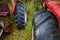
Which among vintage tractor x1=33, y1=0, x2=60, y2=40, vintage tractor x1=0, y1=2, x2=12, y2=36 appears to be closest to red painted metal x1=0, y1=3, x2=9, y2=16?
vintage tractor x1=0, y1=2, x2=12, y2=36

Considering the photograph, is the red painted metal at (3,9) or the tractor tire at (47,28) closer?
the tractor tire at (47,28)

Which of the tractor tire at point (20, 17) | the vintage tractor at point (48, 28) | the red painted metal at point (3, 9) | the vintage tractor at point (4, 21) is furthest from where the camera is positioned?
the red painted metal at point (3, 9)

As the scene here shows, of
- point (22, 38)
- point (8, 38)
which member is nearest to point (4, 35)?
point (8, 38)

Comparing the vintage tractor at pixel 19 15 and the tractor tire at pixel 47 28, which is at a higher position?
the tractor tire at pixel 47 28

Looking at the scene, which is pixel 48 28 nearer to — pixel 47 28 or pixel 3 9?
pixel 47 28

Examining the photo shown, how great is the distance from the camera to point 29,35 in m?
3.66

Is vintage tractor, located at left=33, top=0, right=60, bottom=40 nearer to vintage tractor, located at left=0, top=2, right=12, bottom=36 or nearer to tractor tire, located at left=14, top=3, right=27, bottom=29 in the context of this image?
vintage tractor, located at left=0, top=2, right=12, bottom=36

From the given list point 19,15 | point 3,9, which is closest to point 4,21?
point 19,15

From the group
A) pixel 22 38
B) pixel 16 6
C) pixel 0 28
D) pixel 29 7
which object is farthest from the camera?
pixel 29 7

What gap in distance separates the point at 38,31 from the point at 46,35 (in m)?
0.09

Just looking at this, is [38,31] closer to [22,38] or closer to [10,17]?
[22,38]

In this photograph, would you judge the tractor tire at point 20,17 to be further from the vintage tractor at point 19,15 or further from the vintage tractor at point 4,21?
the vintage tractor at point 4,21

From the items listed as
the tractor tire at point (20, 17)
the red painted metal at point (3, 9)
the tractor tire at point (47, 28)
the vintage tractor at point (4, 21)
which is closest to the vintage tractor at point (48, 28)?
the tractor tire at point (47, 28)

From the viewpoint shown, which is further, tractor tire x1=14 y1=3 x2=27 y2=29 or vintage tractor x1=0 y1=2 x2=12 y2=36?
tractor tire x1=14 y1=3 x2=27 y2=29
